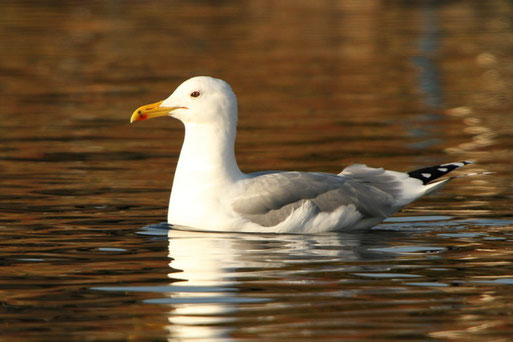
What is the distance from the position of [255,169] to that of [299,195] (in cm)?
419

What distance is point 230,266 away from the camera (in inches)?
366

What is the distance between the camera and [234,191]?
10469 mm

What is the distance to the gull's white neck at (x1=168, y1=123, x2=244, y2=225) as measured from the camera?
1049 cm

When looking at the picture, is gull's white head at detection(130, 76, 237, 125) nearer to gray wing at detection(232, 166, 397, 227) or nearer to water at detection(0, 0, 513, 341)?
gray wing at detection(232, 166, 397, 227)

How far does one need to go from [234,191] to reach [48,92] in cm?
1461

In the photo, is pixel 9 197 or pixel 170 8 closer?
pixel 9 197

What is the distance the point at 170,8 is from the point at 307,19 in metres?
11.6

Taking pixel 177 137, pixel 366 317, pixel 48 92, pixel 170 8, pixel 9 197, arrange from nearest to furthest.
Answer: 1. pixel 366 317
2. pixel 9 197
3. pixel 177 137
4. pixel 48 92
5. pixel 170 8

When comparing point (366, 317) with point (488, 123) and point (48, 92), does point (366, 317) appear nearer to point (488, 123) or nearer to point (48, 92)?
point (488, 123)

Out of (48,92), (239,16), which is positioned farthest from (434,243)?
(239,16)

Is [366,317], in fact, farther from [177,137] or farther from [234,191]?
[177,137]

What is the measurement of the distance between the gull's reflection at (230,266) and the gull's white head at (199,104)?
1.02m

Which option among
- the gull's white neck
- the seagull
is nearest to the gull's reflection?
the seagull

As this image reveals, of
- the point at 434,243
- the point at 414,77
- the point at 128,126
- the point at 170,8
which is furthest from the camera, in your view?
the point at 170,8
